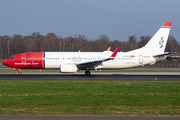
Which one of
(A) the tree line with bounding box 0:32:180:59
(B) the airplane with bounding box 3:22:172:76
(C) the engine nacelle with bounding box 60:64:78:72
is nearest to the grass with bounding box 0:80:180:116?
(C) the engine nacelle with bounding box 60:64:78:72

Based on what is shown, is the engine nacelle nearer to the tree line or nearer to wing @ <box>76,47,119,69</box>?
wing @ <box>76,47,119,69</box>

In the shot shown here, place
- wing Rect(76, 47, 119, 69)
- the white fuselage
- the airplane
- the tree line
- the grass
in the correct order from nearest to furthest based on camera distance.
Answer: the grass → wing Rect(76, 47, 119, 69) → the airplane → the white fuselage → the tree line

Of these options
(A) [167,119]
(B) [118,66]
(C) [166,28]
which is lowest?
(A) [167,119]

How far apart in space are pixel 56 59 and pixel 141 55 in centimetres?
1298

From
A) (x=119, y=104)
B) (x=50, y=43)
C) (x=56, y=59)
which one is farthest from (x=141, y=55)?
(x=50, y=43)

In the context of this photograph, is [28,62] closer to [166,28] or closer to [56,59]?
[56,59]

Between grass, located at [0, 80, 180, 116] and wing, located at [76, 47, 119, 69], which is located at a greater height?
wing, located at [76, 47, 119, 69]

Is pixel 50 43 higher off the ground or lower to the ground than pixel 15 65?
higher

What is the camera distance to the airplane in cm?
3384

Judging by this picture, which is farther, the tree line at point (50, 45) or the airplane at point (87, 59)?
the tree line at point (50, 45)

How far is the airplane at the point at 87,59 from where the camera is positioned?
33844 millimetres

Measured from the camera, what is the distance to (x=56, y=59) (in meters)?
34.2

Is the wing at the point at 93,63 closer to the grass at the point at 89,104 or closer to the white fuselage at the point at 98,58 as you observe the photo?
the white fuselage at the point at 98,58

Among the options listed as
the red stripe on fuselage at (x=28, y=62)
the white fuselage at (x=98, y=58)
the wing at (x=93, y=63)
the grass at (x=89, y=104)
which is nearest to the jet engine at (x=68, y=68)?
the wing at (x=93, y=63)
